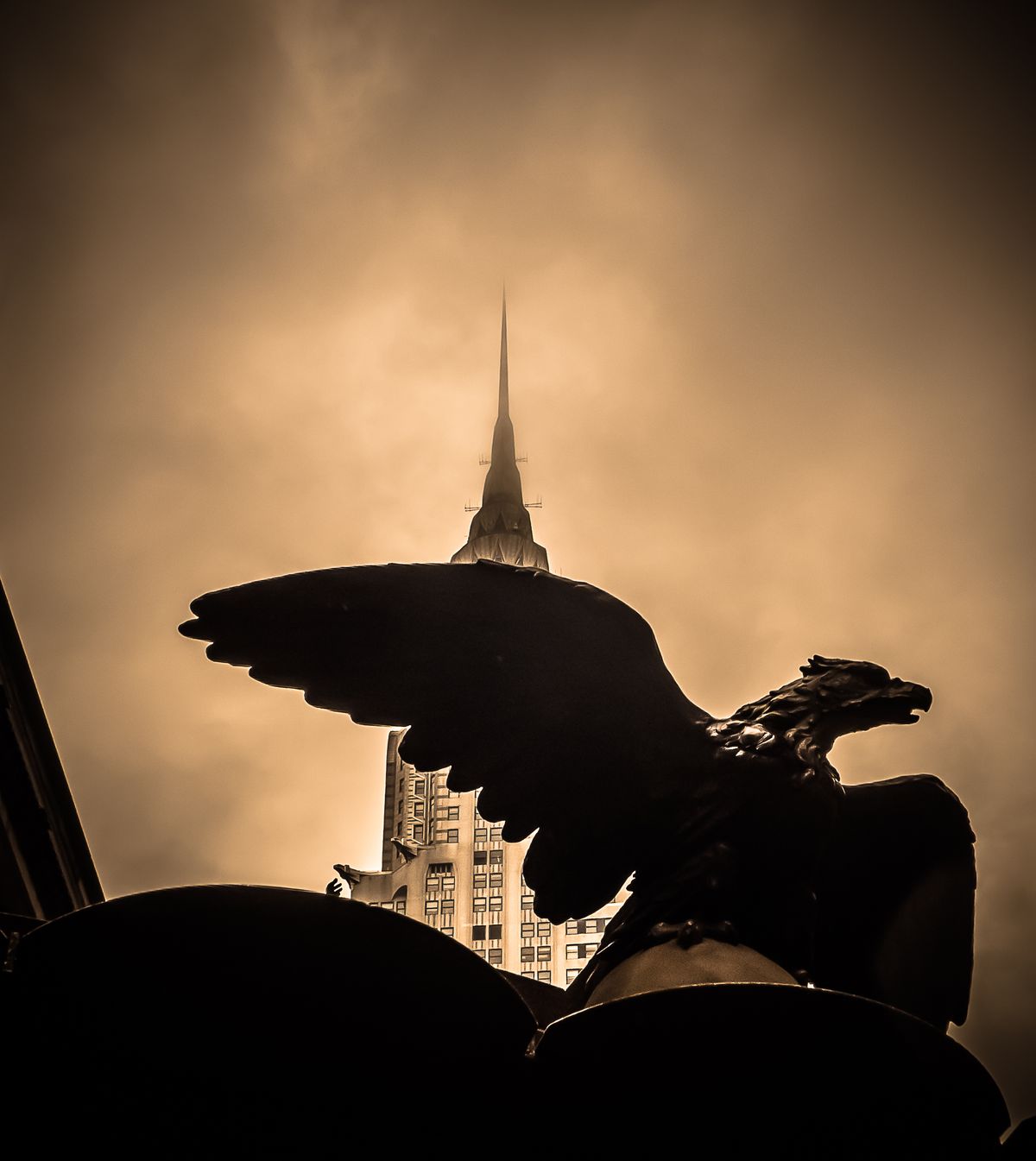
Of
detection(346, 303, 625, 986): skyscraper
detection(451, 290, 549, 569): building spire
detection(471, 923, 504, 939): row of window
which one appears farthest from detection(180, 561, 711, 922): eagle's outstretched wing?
detection(451, 290, 549, 569): building spire

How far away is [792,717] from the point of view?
12.7 ft

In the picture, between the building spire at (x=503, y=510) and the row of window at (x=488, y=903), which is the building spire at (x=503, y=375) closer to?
the building spire at (x=503, y=510)

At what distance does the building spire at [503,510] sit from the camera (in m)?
64.6

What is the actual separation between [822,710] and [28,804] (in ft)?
22.2

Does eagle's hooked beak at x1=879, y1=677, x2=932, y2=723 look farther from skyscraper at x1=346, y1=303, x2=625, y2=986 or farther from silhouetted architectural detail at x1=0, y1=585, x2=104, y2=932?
skyscraper at x1=346, y1=303, x2=625, y2=986

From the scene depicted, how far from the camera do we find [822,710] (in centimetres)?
392

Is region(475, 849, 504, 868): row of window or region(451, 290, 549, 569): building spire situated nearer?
region(475, 849, 504, 868): row of window

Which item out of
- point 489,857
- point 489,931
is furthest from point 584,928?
point 489,857

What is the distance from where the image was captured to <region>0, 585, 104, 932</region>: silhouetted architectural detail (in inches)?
340

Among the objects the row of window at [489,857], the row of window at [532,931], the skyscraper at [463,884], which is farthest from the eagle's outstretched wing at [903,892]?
the row of window at [489,857]

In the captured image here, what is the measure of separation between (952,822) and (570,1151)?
2.07 metres

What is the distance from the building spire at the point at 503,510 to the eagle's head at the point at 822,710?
2309 inches

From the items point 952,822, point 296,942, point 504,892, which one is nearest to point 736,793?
point 952,822

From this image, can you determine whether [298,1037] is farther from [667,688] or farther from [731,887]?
[667,688]
